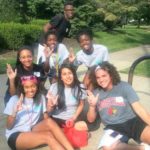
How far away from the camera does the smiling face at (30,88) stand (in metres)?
4.62

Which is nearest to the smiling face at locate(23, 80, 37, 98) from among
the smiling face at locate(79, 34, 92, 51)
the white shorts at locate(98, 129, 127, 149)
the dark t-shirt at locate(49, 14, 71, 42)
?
the white shorts at locate(98, 129, 127, 149)

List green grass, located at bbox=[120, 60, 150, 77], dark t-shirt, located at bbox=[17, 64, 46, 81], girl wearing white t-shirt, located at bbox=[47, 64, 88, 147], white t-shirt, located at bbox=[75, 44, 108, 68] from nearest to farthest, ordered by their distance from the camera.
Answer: girl wearing white t-shirt, located at bbox=[47, 64, 88, 147] < dark t-shirt, located at bbox=[17, 64, 46, 81] < white t-shirt, located at bbox=[75, 44, 108, 68] < green grass, located at bbox=[120, 60, 150, 77]

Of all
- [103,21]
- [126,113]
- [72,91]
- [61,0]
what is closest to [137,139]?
[126,113]

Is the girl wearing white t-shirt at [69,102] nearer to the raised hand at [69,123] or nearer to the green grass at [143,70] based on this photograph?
the raised hand at [69,123]

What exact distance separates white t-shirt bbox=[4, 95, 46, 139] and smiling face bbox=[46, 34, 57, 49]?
4.78 ft

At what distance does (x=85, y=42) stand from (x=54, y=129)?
185 centimetres

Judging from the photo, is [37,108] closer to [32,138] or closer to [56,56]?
[32,138]

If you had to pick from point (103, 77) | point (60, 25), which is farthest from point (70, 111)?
point (60, 25)

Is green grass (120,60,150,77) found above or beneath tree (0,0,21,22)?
beneath

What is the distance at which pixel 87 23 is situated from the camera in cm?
2138

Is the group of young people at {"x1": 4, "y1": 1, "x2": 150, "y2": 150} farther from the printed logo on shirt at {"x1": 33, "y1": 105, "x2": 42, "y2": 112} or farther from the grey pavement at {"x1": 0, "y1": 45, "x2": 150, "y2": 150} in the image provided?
the grey pavement at {"x1": 0, "y1": 45, "x2": 150, "y2": 150}

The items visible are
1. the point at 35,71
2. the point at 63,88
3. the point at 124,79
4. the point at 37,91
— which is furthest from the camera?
the point at 124,79

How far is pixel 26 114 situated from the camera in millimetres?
4816

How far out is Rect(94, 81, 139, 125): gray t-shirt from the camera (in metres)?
4.48
